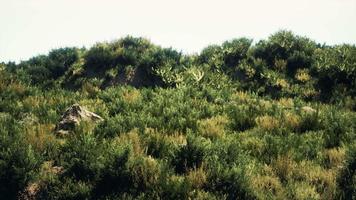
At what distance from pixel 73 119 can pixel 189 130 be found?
3.10 m

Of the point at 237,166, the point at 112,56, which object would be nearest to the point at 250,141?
the point at 237,166

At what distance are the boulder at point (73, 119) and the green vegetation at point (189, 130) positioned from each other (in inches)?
12.8

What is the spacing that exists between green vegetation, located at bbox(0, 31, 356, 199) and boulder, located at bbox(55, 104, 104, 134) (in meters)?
0.32

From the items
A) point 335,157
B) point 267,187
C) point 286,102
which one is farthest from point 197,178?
point 286,102

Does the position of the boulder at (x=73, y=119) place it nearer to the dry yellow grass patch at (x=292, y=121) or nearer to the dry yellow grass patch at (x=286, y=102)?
the dry yellow grass patch at (x=292, y=121)

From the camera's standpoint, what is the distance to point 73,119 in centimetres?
1068

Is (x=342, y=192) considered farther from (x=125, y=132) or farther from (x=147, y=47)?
(x=147, y=47)

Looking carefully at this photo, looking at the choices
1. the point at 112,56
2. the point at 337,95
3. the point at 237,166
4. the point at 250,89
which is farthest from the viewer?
the point at 112,56

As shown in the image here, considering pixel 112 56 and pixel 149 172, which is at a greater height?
pixel 112 56

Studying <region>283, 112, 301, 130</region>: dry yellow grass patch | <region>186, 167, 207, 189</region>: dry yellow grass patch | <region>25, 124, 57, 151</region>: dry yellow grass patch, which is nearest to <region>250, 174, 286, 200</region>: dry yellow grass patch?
<region>186, 167, 207, 189</region>: dry yellow grass patch

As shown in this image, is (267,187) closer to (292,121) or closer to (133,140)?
(133,140)

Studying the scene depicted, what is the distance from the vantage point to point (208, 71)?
1888 centimetres

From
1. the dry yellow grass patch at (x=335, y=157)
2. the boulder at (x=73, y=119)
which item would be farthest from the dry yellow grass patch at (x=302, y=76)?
the boulder at (x=73, y=119)

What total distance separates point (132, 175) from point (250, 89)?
33.9ft
